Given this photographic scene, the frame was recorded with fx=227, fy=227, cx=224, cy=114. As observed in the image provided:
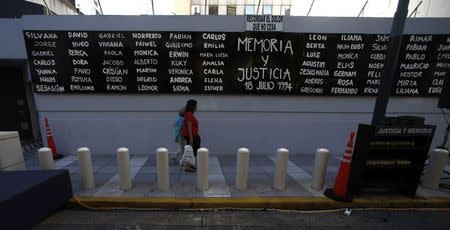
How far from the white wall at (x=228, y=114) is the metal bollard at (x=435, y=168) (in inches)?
91.9

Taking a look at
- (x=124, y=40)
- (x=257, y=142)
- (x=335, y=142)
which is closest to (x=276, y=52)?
(x=257, y=142)

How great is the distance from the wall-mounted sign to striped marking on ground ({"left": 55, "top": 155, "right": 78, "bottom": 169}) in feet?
19.0

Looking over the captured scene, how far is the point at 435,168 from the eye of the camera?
4434 mm

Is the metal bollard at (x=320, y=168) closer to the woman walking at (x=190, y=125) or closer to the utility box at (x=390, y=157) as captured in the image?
the utility box at (x=390, y=157)

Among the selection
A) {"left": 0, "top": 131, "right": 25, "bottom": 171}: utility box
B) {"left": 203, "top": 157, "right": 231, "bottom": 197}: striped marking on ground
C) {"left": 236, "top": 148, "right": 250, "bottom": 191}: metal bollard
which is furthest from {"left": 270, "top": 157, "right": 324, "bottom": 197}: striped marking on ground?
{"left": 0, "top": 131, "right": 25, "bottom": 171}: utility box

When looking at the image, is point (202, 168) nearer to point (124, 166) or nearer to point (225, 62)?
point (124, 166)

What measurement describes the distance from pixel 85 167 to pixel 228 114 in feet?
12.1

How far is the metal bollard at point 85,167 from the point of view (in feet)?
13.5

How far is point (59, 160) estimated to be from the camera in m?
6.04

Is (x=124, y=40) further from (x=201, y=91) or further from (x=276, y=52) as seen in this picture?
(x=276, y=52)

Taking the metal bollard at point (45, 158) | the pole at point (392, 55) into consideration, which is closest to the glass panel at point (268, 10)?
the pole at point (392, 55)

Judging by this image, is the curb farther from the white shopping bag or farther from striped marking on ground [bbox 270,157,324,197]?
the white shopping bag

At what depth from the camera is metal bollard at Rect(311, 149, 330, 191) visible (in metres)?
4.18

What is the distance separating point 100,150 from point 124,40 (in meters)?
3.17
